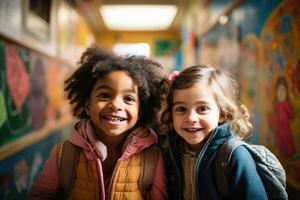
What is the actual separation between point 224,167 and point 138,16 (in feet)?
13.4

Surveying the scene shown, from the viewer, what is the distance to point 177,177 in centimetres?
99

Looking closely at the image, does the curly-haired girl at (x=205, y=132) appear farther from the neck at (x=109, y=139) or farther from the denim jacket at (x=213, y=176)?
the neck at (x=109, y=139)

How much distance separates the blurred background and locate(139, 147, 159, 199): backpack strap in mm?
379

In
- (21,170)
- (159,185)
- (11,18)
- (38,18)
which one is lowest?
(21,170)

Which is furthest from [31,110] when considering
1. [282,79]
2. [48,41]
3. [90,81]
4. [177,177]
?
[282,79]

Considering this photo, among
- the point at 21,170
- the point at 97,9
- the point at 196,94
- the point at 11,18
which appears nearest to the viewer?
the point at 196,94

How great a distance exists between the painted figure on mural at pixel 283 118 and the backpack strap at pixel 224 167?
0.39 metres

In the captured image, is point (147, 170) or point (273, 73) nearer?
point (147, 170)

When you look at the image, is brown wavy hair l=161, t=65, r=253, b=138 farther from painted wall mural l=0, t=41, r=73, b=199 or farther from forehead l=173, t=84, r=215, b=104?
painted wall mural l=0, t=41, r=73, b=199

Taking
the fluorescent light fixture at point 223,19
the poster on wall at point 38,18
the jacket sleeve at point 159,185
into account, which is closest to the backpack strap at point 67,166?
the jacket sleeve at point 159,185

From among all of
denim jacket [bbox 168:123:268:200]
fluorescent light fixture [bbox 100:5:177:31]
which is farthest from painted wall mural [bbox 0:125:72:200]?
fluorescent light fixture [bbox 100:5:177:31]

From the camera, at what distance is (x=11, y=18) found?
1506mm

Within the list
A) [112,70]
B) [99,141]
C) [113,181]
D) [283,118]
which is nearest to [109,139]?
[99,141]

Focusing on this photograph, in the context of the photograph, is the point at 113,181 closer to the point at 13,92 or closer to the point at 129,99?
the point at 129,99
